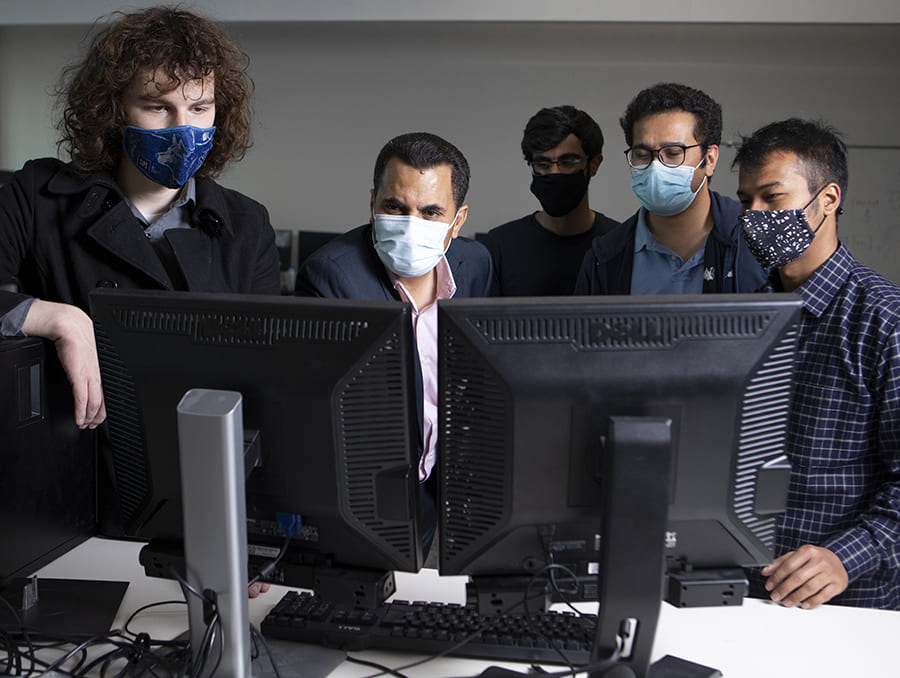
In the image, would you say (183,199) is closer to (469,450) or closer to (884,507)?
(469,450)

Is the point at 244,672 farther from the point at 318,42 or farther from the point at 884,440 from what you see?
the point at 318,42

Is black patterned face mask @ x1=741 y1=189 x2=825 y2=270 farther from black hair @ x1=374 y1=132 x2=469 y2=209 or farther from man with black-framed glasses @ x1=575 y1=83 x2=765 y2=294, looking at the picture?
black hair @ x1=374 y1=132 x2=469 y2=209

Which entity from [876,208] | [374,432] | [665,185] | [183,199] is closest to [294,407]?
[374,432]

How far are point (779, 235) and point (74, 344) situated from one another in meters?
1.43

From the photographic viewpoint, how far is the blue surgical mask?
2.07m

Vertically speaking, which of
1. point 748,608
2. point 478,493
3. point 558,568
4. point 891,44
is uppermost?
point 891,44

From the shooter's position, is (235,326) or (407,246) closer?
(235,326)

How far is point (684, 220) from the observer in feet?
7.09

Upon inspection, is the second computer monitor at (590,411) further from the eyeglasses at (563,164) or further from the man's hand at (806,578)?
the eyeglasses at (563,164)

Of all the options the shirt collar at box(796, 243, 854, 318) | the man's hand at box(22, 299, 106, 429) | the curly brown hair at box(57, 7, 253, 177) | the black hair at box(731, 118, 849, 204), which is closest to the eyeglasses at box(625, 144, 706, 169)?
the black hair at box(731, 118, 849, 204)

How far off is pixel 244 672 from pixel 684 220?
169cm

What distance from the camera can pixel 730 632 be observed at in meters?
1.20

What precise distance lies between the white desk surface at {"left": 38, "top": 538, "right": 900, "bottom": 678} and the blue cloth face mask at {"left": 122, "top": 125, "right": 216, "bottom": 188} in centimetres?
80

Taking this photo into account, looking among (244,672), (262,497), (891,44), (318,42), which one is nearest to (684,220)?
(262,497)
